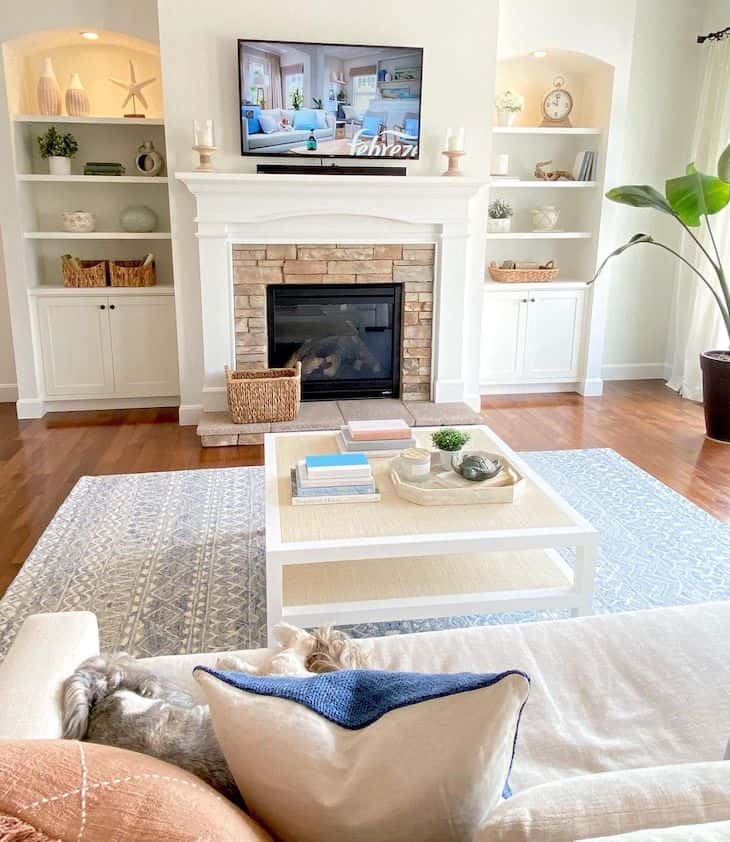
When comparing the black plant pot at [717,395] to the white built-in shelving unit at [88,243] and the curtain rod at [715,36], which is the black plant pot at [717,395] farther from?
the white built-in shelving unit at [88,243]

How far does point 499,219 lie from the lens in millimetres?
5094

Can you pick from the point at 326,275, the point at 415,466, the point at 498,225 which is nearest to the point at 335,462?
the point at 415,466

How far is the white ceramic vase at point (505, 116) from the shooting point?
4984 mm

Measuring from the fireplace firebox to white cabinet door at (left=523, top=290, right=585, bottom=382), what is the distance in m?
1.06

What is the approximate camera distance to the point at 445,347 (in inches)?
187

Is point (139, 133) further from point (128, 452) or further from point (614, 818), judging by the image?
point (614, 818)

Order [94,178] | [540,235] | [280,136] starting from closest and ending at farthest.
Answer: [280,136] → [94,178] → [540,235]

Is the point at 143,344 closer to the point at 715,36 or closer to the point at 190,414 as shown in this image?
the point at 190,414

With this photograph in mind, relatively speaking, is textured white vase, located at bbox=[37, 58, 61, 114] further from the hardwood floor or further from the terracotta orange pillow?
the terracotta orange pillow

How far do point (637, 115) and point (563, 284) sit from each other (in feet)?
4.36

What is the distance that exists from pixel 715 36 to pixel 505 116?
1.46 metres

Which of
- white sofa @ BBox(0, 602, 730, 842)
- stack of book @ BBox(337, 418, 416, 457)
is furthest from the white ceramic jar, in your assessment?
white sofa @ BBox(0, 602, 730, 842)

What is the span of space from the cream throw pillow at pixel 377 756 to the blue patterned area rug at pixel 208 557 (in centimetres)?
155

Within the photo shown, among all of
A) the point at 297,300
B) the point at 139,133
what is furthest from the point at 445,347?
the point at 139,133
